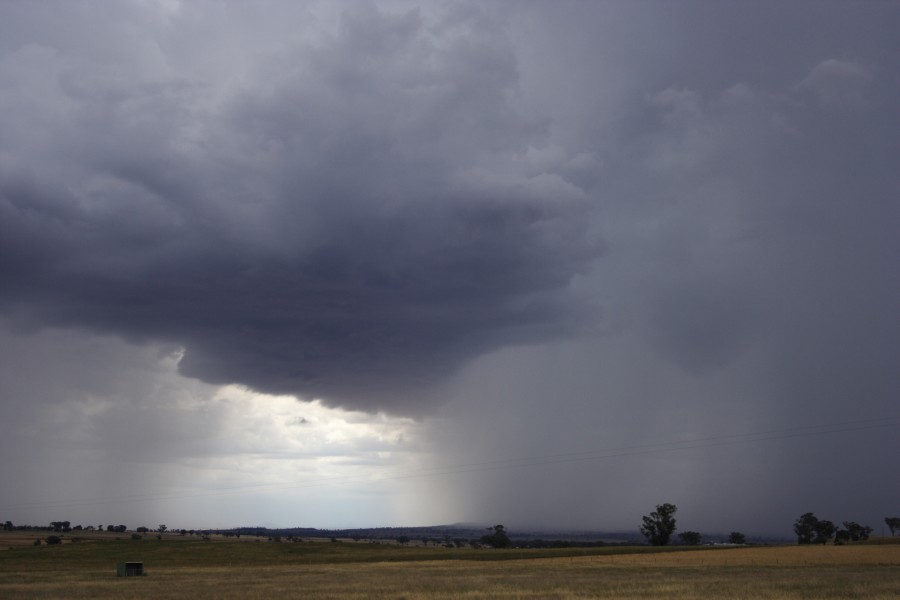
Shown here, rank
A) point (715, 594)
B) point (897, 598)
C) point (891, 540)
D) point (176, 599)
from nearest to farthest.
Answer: point (897, 598) → point (715, 594) → point (176, 599) → point (891, 540)

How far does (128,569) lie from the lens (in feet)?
256

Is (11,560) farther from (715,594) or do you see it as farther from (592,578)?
(715,594)

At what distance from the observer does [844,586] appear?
163ft

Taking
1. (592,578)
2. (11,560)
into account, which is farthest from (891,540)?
(11,560)

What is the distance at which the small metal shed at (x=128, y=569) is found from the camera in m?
76.9

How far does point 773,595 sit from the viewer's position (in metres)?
43.8

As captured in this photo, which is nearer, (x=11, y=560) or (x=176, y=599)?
(x=176, y=599)

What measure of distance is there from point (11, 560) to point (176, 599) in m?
95.5

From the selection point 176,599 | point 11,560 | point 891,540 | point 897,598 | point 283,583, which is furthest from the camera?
point 891,540

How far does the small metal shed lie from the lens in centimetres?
7688

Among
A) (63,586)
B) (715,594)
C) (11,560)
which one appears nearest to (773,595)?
(715,594)

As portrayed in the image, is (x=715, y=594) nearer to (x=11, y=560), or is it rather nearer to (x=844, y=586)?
(x=844, y=586)

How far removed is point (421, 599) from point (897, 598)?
90.3ft

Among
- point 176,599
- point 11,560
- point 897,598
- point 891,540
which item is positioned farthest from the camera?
point 891,540
